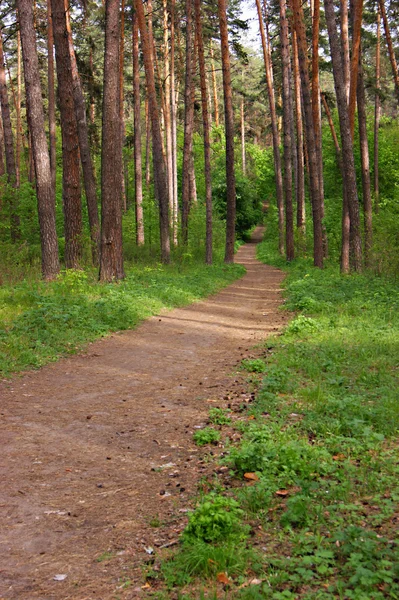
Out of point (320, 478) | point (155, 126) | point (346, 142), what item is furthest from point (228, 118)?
point (320, 478)

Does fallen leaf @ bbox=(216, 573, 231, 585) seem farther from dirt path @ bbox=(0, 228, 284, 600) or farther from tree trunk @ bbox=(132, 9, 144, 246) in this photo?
tree trunk @ bbox=(132, 9, 144, 246)

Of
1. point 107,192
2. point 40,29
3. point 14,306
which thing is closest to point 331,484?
point 14,306

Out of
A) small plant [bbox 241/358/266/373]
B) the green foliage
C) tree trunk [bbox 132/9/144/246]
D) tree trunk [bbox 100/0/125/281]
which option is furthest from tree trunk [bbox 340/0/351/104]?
the green foliage

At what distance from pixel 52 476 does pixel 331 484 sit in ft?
7.30

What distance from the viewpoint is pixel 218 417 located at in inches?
224

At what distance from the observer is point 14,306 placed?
10.5 metres

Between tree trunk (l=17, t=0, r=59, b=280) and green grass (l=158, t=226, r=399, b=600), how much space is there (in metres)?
7.64

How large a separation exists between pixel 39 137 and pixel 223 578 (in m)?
12.6

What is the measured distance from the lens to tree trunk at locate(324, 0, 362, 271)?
1525 centimetres

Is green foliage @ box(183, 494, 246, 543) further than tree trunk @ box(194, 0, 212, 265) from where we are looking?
No

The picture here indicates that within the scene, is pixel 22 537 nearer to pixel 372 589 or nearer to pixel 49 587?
pixel 49 587

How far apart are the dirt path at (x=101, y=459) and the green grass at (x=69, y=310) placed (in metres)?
0.46

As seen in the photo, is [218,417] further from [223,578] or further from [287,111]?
[287,111]

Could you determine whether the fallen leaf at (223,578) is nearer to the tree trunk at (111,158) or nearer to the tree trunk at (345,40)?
the tree trunk at (111,158)
